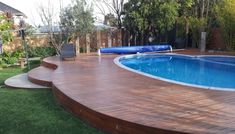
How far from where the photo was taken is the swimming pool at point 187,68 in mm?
10289

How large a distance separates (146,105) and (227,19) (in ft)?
42.4

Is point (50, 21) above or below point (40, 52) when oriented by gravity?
above

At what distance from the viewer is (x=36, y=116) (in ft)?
20.8

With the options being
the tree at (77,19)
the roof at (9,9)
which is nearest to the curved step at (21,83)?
the tree at (77,19)

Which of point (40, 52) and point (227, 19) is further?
point (40, 52)

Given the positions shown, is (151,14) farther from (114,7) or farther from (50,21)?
(50,21)

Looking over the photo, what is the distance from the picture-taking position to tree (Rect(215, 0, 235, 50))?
656 inches

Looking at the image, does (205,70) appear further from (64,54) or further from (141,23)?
(141,23)

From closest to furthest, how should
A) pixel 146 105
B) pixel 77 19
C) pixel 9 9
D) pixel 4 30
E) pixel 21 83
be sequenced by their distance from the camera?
pixel 146 105, pixel 21 83, pixel 4 30, pixel 77 19, pixel 9 9

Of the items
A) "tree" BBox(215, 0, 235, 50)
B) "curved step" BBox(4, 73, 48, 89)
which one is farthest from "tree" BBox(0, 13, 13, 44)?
"tree" BBox(215, 0, 235, 50)

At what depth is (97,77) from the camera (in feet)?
30.0

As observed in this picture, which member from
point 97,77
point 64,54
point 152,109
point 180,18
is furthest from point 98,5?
point 152,109

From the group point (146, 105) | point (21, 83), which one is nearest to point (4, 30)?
point (21, 83)

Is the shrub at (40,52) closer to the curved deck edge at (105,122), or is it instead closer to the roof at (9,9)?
the roof at (9,9)
